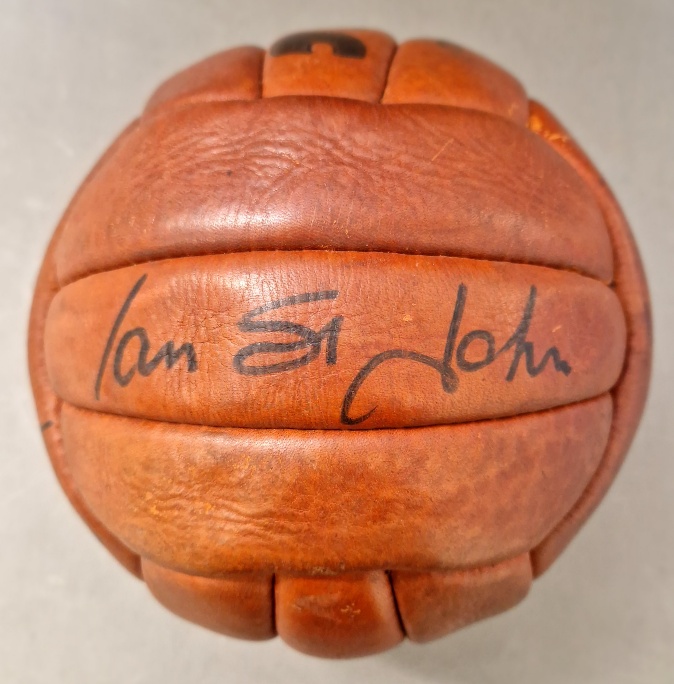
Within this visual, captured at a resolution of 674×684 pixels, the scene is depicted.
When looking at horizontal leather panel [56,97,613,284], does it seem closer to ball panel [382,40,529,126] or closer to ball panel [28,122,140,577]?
ball panel [382,40,529,126]

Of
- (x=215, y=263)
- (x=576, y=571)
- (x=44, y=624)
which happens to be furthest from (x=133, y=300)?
(x=576, y=571)

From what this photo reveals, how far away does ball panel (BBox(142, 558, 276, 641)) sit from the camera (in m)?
0.72

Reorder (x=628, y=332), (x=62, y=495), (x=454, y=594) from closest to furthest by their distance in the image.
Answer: (x=454, y=594)
(x=628, y=332)
(x=62, y=495)

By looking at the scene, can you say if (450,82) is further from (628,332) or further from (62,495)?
(62,495)

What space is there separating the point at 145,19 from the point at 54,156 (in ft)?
1.13

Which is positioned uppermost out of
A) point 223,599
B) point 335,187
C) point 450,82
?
point 450,82

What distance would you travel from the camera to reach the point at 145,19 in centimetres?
128

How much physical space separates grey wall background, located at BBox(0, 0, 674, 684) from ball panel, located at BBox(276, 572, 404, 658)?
53cm

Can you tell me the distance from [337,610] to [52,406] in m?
0.53

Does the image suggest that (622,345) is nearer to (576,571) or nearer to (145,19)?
(576,571)

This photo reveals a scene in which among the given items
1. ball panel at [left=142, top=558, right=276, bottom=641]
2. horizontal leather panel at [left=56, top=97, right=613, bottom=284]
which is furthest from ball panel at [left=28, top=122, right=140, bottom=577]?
horizontal leather panel at [left=56, top=97, right=613, bottom=284]
